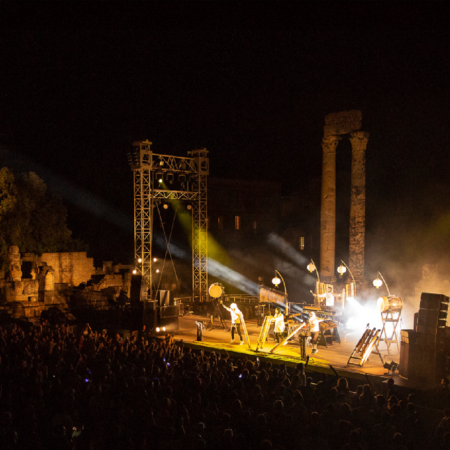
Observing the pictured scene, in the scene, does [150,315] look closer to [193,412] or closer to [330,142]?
[193,412]

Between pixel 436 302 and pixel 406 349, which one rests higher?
pixel 436 302

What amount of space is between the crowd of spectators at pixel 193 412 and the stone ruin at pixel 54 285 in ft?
40.9

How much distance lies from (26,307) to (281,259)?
21.4 meters

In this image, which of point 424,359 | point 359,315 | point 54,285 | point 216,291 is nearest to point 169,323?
point 216,291

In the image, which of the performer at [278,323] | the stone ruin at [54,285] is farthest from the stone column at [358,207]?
the stone ruin at [54,285]

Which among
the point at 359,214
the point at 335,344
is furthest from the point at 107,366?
the point at 359,214

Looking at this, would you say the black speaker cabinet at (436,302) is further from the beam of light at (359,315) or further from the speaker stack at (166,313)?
the speaker stack at (166,313)

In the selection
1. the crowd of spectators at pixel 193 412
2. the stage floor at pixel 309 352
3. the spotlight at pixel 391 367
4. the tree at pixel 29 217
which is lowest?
the stage floor at pixel 309 352

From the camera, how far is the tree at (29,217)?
91.3 ft

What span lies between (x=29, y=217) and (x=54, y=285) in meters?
6.32

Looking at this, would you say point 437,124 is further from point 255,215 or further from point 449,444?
point 449,444

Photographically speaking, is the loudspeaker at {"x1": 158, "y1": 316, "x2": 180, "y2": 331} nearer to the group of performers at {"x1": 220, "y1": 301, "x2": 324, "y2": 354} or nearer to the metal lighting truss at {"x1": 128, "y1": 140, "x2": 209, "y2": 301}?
the group of performers at {"x1": 220, "y1": 301, "x2": 324, "y2": 354}

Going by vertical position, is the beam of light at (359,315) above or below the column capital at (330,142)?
below

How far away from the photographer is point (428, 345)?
38.6 ft
